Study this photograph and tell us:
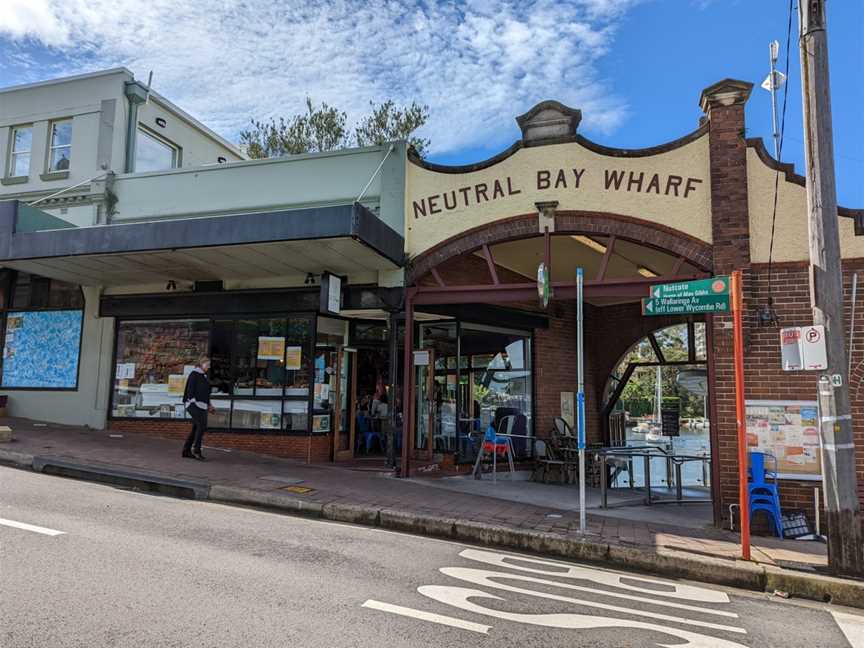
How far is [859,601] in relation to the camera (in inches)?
224

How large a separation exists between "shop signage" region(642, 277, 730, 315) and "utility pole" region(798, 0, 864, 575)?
90 cm

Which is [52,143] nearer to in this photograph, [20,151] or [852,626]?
[20,151]

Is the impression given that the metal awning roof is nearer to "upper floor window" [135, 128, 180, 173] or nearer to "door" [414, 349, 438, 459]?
"door" [414, 349, 438, 459]

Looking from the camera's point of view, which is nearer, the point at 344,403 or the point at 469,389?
the point at 469,389

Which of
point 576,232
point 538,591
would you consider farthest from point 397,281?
point 538,591

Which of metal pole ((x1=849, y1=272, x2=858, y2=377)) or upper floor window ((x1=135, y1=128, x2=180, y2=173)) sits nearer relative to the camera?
metal pole ((x1=849, y1=272, x2=858, y2=377))

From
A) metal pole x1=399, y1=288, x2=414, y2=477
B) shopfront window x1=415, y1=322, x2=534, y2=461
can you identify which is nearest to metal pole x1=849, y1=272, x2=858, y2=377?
shopfront window x1=415, y1=322, x2=534, y2=461

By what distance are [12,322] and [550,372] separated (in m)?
12.4

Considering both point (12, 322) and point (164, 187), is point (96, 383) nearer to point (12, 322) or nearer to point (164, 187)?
point (12, 322)

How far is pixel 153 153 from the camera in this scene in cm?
1549

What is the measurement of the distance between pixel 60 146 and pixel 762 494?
52.5 feet

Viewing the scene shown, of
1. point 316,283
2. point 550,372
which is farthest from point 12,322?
point 550,372

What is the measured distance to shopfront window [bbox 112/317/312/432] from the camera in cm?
1220

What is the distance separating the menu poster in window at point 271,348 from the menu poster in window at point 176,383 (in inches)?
76.8
